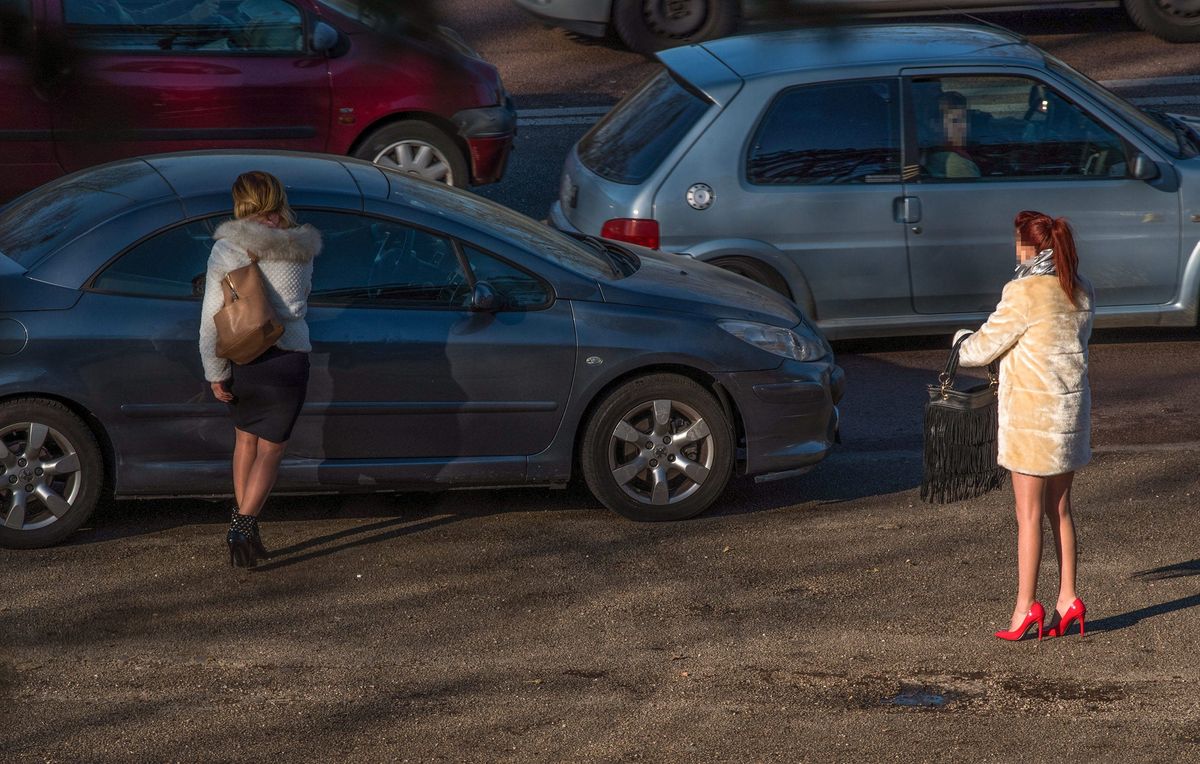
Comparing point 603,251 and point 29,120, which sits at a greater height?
point 29,120

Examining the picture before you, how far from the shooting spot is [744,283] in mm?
7059

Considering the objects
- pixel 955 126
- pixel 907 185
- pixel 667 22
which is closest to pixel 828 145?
pixel 907 185

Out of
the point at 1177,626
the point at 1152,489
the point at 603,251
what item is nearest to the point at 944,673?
the point at 1177,626

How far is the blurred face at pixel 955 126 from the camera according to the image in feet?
26.2

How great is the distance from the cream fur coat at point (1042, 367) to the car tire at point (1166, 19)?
55.0 inches

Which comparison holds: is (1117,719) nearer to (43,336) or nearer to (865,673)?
(865,673)

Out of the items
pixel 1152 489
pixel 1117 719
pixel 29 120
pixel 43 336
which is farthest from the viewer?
pixel 1152 489

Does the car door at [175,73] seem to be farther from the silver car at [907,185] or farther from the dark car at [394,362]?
the silver car at [907,185]

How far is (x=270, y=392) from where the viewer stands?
5.71 m

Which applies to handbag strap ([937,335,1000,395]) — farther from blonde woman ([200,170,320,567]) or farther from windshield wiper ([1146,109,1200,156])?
windshield wiper ([1146,109,1200,156])

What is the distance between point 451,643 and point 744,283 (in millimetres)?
2447

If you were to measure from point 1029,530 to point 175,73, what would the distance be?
369 cm

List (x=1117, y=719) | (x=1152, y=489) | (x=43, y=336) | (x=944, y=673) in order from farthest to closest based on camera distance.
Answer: (x=1152, y=489), (x=43, y=336), (x=944, y=673), (x=1117, y=719)

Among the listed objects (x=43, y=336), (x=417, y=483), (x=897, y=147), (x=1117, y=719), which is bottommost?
(x=1117, y=719)
